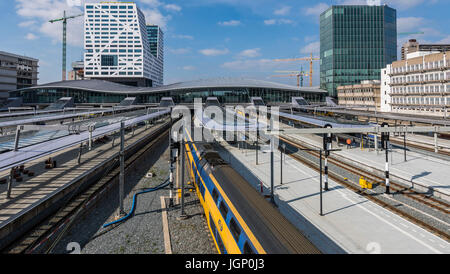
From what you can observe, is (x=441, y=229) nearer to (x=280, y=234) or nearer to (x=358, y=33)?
(x=280, y=234)

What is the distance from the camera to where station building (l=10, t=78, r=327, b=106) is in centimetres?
8206

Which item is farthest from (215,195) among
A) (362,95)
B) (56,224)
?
(362,95)

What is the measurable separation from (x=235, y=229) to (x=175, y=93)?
7895 cm

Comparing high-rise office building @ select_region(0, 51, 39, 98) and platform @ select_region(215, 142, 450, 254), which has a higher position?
high-rise office building @ select_region(0, 51, 39, 98)

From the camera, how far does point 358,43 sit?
93.6 m

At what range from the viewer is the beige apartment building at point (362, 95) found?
233 feet

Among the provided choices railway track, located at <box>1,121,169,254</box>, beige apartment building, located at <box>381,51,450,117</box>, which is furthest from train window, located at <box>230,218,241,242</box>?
beige apartment building, located at <box>381,51,450,117</box>

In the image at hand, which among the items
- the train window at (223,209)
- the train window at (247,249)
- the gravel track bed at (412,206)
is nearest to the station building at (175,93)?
the gravel track bed at (412,206)

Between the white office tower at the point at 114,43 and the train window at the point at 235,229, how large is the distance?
14479cm

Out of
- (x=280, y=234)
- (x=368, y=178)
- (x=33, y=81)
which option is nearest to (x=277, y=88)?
(x=368, y=178)

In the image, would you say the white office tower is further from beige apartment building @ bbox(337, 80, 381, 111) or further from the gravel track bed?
the gravel track bed

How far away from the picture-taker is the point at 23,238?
38.1 ft

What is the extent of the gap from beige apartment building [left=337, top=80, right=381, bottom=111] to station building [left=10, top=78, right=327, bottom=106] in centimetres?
639
